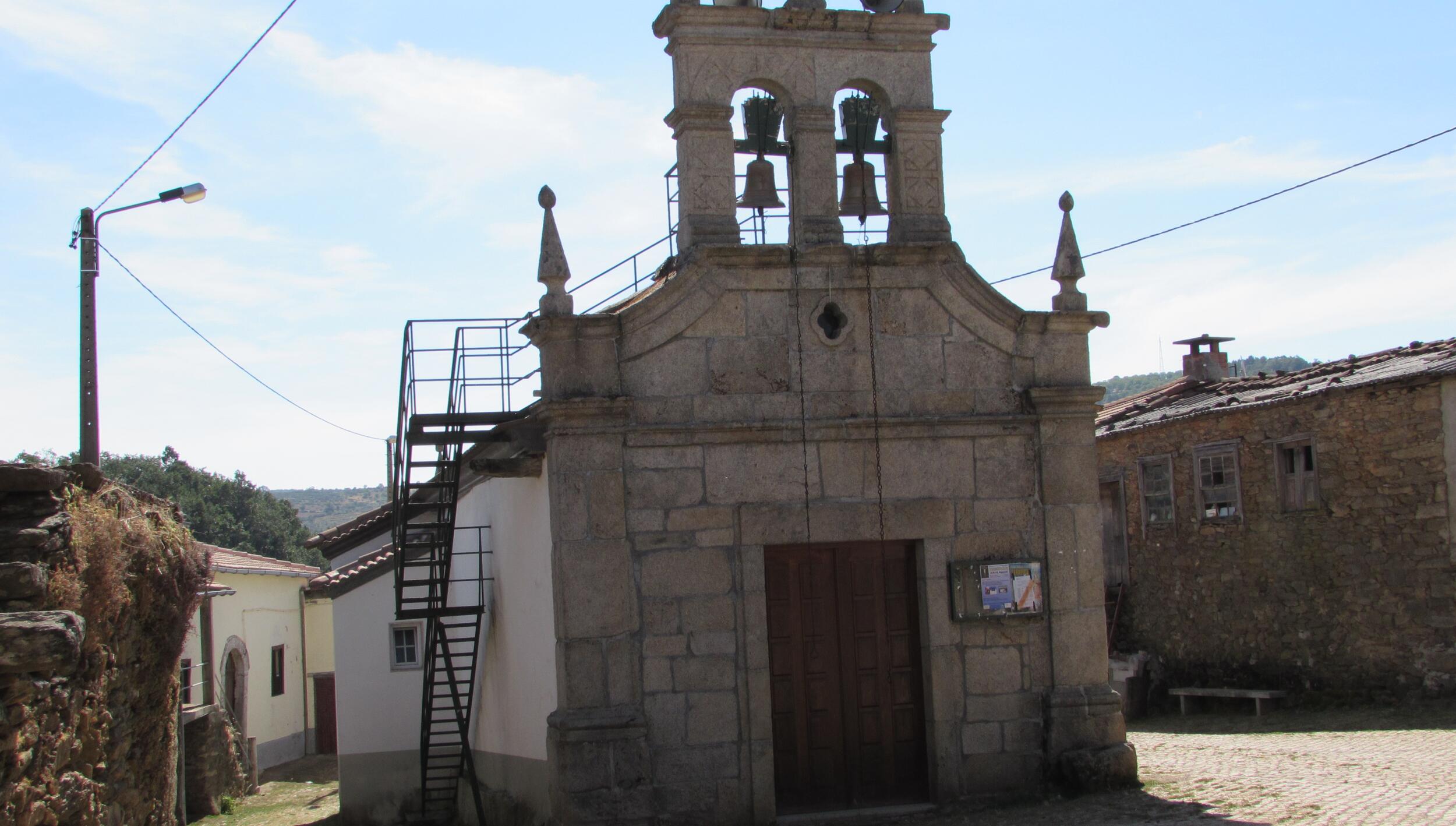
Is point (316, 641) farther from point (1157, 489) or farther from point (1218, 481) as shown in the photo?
point (1218, 481)

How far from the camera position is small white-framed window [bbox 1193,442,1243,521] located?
57.7 feet

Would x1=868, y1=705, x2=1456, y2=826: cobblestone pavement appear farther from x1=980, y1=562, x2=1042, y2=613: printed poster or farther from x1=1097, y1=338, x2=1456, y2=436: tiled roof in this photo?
x1=1097, y1=338, x2=1456, y2=436: tiled roof

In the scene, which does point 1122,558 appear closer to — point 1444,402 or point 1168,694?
point 1168,694

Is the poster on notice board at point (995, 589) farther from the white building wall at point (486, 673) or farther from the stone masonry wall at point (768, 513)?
the white building wall at point (486, 673)

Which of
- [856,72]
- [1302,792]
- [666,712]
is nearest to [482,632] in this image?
[666,712]

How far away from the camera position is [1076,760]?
973 cm

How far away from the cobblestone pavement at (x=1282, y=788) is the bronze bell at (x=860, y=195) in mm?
4797

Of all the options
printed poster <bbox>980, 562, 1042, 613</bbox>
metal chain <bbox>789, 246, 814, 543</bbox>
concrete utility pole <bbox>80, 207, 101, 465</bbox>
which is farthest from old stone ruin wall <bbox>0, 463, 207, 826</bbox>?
printed poster <bbox>980, 562, 1042, 613</bbox>

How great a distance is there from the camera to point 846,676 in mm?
9906

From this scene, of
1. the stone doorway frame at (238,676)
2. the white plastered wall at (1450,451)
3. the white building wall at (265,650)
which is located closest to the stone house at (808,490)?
the white plastered wall at (1450,451)

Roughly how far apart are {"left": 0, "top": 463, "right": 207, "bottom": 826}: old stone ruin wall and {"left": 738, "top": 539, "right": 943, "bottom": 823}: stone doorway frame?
441cm

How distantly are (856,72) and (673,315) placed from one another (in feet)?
8.37

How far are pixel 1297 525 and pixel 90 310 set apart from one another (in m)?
14.4

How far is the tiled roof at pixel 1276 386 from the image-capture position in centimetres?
1504
